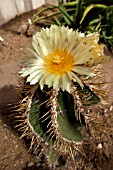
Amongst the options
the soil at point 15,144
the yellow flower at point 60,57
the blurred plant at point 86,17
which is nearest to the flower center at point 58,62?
the yellow flower at point 60,57

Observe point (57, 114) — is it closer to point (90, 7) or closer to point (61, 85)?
point (61, 85)

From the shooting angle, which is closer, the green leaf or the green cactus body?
the green cactus body

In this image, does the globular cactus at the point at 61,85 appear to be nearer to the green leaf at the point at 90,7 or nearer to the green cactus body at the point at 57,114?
the green cactus body at the point at 57,114

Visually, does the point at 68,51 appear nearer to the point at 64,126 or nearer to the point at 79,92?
the point at 79,92

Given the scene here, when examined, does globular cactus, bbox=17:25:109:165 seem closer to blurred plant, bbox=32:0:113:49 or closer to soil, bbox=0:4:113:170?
soil, bbox=0:4:113:170

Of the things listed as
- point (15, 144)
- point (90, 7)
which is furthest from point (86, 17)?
point (15, 144)

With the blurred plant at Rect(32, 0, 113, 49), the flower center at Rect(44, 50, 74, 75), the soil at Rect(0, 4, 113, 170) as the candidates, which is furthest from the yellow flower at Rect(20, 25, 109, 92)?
the blurred plant at Rect(32, 0, 113, 49)

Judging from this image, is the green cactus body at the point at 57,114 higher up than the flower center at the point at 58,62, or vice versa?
the flower center at the point at 58,62
